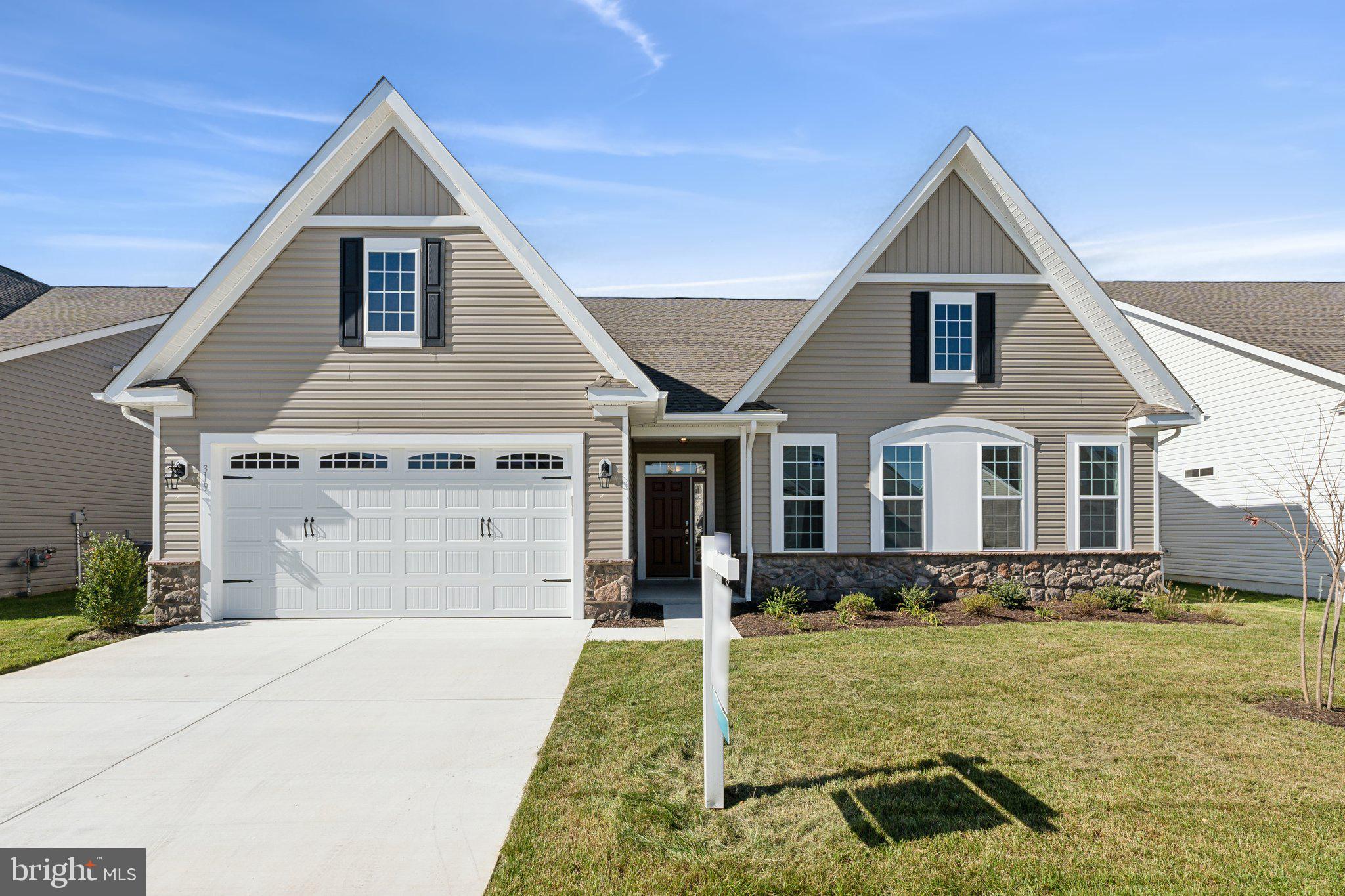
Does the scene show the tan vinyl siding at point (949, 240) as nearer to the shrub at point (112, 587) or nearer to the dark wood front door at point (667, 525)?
the dark wood front door at point (667, 525)

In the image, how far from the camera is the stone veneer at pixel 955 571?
11.9 metres

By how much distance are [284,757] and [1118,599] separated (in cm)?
1119

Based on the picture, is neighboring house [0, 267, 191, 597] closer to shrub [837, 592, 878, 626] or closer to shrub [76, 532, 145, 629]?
shrub [76, 532, 145, 629]

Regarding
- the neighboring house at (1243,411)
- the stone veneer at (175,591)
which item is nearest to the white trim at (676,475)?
the stone veneer at (175,591)

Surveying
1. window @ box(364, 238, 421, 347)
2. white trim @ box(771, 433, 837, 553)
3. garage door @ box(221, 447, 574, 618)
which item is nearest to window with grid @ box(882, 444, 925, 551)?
white trim @ box(771, 433, 837, 553)

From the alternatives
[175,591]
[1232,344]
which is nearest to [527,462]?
[175,591]

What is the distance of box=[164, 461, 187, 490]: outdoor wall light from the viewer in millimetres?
10648

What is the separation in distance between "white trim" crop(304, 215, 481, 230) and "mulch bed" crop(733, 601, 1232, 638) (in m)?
6.73

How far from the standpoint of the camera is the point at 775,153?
12695 mm

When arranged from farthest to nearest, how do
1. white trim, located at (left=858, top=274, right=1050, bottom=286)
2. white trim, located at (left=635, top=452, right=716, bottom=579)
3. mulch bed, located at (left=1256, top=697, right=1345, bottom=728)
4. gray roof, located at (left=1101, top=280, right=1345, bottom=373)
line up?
1. white trim, located at (left=635, top=452, right=716, bottom=579)
2. gray roof, located at (left=1101, top=280, right=1345, bottom=373)
3. white trim, located at (left=858, top=274, right=1050, bottom=286)
4. mulch bed, located at (left=1256, top=697, right=1345, bottom=728)

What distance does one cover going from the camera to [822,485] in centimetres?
1205

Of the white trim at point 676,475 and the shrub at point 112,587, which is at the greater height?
the white trim at point 676,475

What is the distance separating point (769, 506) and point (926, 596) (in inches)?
105

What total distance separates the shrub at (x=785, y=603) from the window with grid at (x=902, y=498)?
1742mm
